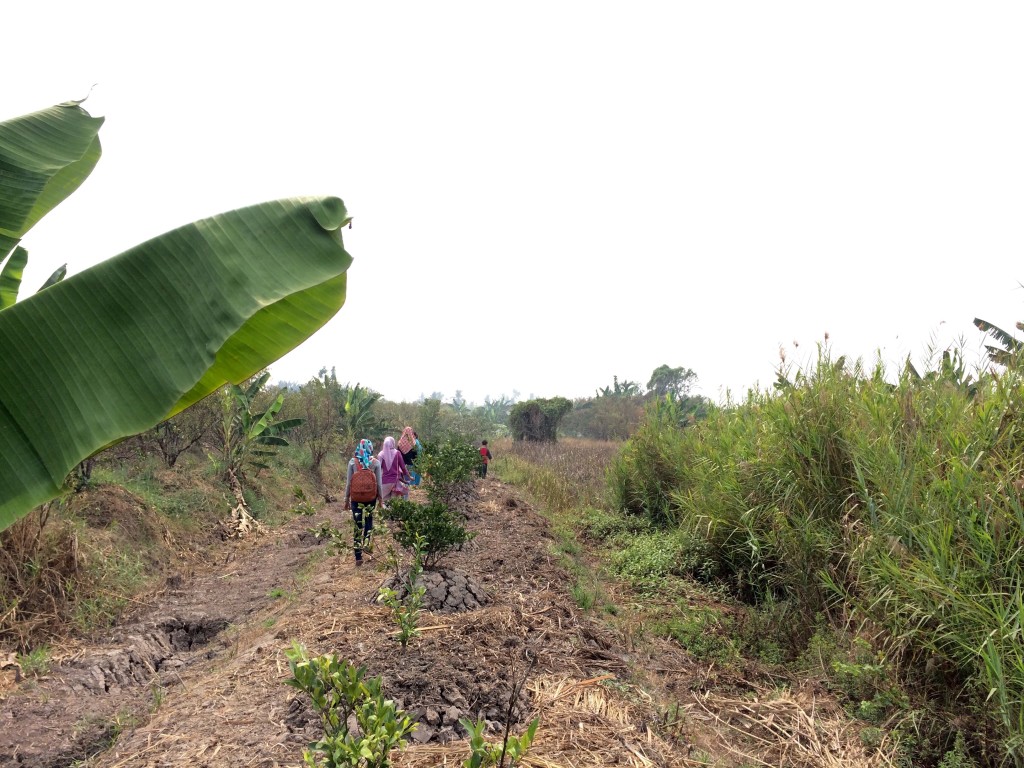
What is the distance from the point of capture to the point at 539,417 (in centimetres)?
3378

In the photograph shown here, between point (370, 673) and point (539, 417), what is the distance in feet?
98.9

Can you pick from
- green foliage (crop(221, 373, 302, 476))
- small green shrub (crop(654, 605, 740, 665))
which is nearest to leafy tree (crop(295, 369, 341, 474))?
green foliage (crop(221, 373, 302, 476))

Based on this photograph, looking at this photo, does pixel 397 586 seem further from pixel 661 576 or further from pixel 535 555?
pixel 661 576

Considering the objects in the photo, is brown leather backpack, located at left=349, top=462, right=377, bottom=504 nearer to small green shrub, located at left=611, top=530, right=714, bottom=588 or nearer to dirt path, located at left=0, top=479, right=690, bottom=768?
dirt path, located at left=0, top=479, right=690, bottom=768

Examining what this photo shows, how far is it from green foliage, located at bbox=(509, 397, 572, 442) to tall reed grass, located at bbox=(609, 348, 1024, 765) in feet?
84.3

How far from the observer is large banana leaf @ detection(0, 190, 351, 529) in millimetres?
1697

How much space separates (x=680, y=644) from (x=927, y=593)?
2.28 metres

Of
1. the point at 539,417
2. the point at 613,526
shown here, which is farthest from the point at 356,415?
the point at 539,417

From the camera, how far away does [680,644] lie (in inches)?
214

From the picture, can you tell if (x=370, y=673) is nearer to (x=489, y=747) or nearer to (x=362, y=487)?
(x=489, y=747)

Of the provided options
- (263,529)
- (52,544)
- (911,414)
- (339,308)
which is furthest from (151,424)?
(263,529)

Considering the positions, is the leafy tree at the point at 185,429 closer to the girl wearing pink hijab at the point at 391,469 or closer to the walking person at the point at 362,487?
the girl wearing pink hijab at the point at 391,469

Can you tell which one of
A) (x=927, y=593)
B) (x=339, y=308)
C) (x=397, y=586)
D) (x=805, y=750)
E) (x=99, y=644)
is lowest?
(x=99, y=644)

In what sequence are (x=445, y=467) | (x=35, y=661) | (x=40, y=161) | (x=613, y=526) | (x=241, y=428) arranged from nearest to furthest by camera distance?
1. (x=40, y=161)
2. (x=35, y=661)
3. (x=613, y=526)
4. (x=445, y=467)
5. (x=241, y=428)
